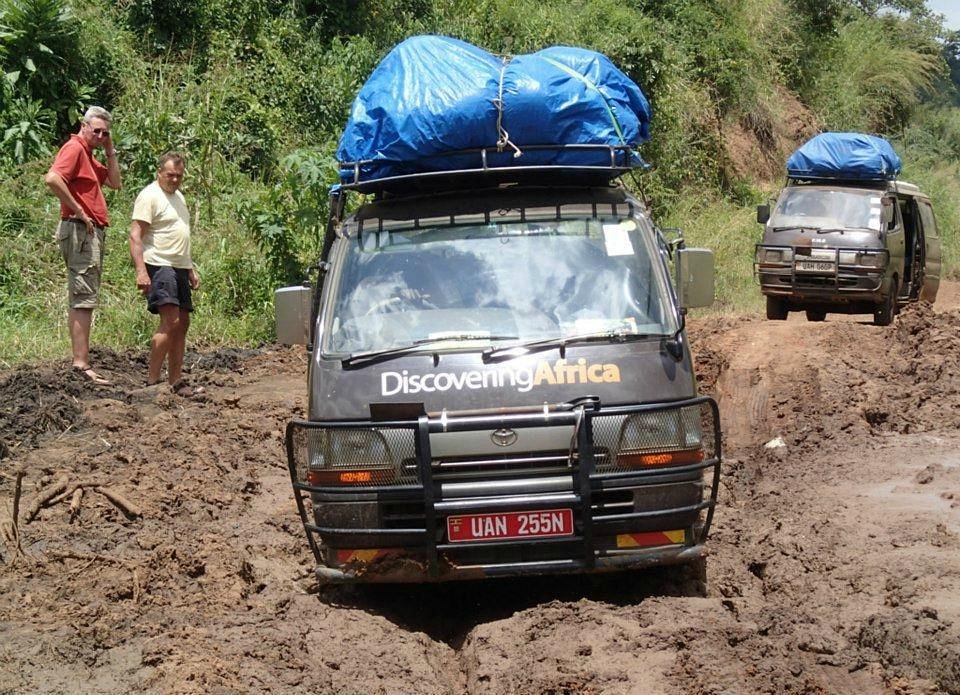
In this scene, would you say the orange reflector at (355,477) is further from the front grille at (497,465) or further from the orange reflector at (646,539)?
the orange reflector at (646,539)

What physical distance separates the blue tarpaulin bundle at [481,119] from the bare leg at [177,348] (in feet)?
12.1

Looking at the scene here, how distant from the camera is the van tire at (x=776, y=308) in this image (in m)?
16.2

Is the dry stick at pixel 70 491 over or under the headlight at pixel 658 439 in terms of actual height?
under

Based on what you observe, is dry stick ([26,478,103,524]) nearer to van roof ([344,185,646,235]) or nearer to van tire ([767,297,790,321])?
van roof ([344,185,646,235])

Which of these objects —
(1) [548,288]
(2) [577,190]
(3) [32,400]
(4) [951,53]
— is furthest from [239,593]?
(4) [951,53]

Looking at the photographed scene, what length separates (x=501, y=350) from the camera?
5.30 m

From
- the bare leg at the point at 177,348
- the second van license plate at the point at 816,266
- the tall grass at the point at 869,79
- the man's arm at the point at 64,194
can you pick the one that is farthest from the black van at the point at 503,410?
the tall grass at the point at 869,79

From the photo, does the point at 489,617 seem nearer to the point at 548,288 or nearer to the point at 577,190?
the point at 548,288

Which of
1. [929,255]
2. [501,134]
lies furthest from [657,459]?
[929,255]

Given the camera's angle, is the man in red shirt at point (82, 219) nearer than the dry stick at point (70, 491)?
No

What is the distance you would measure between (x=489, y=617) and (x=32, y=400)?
4.90 metres

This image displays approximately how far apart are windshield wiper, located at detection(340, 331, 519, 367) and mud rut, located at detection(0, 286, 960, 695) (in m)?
1.13

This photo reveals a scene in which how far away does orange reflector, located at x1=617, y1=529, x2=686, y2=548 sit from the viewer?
517cm

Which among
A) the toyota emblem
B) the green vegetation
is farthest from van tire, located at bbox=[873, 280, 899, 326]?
the toyota emblem
